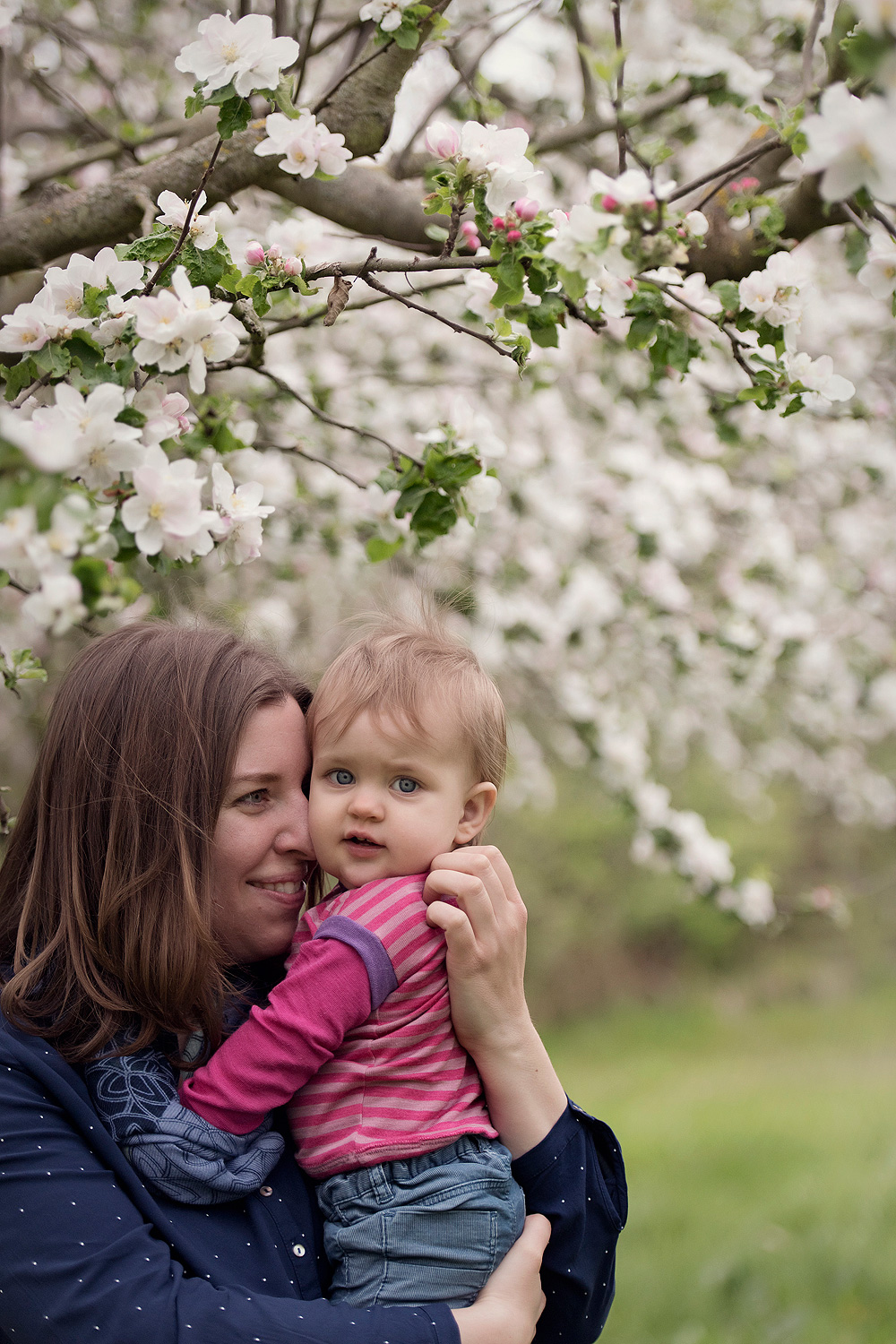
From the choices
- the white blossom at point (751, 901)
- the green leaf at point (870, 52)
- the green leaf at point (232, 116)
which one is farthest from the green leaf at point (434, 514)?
the white blossom at point (751, 901)

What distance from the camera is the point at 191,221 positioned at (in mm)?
1413

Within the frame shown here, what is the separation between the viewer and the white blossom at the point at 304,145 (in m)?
1.49

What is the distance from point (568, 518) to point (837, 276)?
2.04 m

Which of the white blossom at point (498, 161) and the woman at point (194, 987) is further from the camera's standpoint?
the white blossom at point (498, 161)

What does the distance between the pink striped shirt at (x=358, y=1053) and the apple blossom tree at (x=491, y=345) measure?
1.61 feet

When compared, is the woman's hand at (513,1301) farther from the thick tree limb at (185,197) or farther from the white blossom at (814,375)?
the thick tree limb at (185,197)

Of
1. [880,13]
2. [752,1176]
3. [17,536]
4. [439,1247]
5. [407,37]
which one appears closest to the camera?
[880,13]

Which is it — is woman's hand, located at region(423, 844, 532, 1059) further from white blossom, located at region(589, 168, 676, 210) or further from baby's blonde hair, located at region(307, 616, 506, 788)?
white blossom, located at region(589, 168, 676, 210)

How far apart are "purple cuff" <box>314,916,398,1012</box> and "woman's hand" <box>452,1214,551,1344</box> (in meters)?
0.35

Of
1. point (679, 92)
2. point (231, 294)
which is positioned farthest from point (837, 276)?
point (231, 294)

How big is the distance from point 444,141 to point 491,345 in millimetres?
263

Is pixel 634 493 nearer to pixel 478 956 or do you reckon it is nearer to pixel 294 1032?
pixel 478 956

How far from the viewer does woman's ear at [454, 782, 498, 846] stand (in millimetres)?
1668

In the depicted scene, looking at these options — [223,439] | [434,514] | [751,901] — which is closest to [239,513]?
[223,439]
